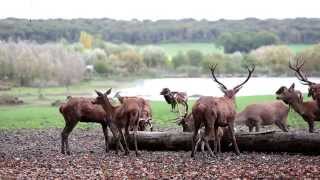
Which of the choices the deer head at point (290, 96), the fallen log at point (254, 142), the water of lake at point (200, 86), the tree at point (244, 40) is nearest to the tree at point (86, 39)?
the water of lake at point (200, 86)

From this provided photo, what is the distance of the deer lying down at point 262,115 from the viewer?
13.2 m

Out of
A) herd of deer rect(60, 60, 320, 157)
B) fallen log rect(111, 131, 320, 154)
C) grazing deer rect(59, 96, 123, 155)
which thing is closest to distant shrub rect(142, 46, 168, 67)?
herd of deer rect(60, 60, 320, 157)

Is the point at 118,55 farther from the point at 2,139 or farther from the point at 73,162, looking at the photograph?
the point at 73,162

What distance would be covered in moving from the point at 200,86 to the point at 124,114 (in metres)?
9.62

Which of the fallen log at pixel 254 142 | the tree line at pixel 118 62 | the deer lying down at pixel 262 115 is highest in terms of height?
the tree line at pixel 118 62

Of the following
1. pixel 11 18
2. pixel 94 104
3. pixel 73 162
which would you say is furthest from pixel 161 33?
pixel 73 162

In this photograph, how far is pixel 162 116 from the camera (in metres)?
18.5

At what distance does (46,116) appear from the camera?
1881 centimetres

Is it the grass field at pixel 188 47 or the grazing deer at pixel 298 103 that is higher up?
the grass field at pixel 188 47

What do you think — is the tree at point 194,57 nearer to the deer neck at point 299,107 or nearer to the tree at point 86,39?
the tree at point 86,39

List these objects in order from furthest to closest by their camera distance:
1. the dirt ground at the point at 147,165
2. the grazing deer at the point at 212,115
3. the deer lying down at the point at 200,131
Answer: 1. the deer lying down at the point at 200,131
2. the grazing deer at the point at 212,115
3. the dirt ground at the point at 147,165

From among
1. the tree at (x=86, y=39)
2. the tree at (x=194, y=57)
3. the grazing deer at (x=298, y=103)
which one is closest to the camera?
the grazing deer at (x=298, y=103)

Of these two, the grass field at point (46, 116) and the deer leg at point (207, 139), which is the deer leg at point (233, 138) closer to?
the deer leg at point (207, 139)

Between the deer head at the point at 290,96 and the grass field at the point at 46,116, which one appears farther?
the grass field at the point at 46,116
